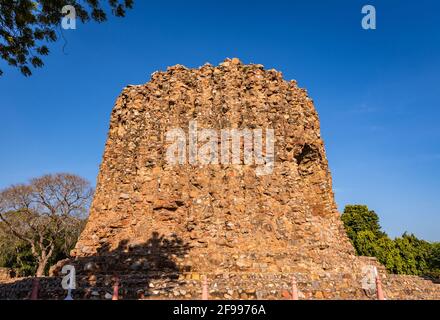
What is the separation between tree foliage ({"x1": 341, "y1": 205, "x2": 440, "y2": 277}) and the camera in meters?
30.0

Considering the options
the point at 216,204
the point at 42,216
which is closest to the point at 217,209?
the point at 216,204

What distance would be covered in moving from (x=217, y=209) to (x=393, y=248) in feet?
85.0

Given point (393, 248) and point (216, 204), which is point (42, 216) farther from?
point (393, 248)

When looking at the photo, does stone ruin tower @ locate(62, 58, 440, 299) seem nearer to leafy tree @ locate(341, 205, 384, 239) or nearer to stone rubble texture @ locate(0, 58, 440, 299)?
stone rubble texture @ locate(0, 58, 440, 299)

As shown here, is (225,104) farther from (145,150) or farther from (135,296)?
(135,296)

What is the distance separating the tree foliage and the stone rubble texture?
61.0ft

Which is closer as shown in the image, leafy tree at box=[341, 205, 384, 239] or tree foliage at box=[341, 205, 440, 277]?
tree foliage at box=[341, 205, 440, 277]

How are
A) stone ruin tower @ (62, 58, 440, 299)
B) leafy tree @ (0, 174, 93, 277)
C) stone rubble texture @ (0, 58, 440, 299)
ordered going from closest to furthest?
stone rubble texture @ (0, 58, 440, 299) → stone ruin tower @ (62, 58, 440, 299) → leafy tree @ (0, 174, 93, 277)

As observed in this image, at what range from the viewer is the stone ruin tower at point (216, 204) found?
10.2m

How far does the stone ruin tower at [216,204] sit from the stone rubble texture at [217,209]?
4 centimetres

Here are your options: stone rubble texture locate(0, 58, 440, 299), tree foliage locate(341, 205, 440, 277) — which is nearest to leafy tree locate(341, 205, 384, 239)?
tree foliage locate(341, 205, 440, 277)

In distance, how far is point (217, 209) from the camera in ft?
40.1

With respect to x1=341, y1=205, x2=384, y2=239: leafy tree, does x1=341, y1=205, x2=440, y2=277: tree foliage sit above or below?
below
